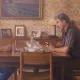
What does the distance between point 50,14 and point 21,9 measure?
2.17ft

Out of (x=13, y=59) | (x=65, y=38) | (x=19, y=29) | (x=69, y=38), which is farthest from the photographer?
(x=19, y=29)

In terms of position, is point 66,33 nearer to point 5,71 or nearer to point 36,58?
point 36,58

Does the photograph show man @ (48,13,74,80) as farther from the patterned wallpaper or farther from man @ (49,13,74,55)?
the patterned wallpaper

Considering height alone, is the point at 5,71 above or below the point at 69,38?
below

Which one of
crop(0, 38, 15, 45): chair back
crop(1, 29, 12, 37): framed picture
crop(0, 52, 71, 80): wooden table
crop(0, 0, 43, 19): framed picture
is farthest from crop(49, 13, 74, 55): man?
crop(1, 29, 12, 37): framed picture

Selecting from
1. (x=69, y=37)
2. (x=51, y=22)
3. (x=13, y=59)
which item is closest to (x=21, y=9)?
(x=51, y=22)

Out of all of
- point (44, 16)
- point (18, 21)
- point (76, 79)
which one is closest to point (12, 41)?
point (18, 21)

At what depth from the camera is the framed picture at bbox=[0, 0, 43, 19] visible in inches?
200

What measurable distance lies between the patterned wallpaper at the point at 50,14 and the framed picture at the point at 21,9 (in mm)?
112

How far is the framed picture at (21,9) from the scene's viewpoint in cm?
507

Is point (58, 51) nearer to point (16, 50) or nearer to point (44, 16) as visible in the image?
point (16, 50)

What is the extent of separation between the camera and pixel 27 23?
5.14 metres

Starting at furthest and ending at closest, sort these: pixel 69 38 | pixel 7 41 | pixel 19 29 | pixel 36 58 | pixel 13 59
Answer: pixel 19 29 < pixel 7 41 < pixel 69 38 < pixel 13 59 < pixel 36 58

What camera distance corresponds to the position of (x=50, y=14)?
5.13m
